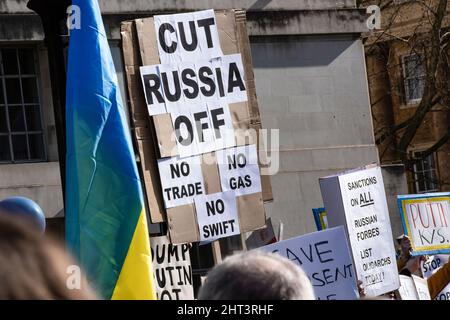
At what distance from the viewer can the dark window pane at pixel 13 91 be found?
15.2 m

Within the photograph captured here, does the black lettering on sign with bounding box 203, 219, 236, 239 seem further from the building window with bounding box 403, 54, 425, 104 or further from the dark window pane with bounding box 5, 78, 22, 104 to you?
the building window with bounding box 403, 54, 425, 104

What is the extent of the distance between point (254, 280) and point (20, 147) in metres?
12.6

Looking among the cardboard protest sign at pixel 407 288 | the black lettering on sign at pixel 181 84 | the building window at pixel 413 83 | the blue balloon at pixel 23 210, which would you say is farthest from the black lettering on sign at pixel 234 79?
the building window at pixel 413 83

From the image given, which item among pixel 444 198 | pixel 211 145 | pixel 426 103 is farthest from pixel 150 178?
pixel 426 103

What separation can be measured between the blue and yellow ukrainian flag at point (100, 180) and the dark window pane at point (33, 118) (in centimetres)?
780

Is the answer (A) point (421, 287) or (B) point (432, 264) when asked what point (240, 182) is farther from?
(B) point (432, 264)

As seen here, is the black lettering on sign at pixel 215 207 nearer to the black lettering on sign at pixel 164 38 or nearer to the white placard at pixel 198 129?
the white placard at pixel 198 129

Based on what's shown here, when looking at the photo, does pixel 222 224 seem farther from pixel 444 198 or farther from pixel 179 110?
pixel 444 198

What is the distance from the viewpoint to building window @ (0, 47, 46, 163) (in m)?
15.1

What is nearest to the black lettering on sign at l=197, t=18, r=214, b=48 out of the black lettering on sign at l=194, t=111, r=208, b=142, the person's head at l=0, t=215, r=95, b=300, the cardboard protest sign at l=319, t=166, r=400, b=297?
the black lettering on sign at l=194, t=111, r=208, b=142

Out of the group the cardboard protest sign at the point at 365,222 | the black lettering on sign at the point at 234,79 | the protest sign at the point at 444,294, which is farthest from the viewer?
the protest sign at the point at 444,294

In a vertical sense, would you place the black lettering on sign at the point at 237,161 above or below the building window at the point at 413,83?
below
